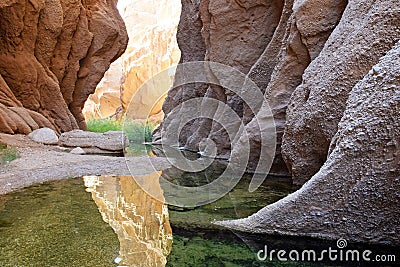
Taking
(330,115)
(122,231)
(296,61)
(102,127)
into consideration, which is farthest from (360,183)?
(102,127)

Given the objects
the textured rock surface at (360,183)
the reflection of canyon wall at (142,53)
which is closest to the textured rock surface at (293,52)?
the textured rock surface at (360,183)

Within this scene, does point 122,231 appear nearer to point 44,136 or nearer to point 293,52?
point 293,52

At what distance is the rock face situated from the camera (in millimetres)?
10109

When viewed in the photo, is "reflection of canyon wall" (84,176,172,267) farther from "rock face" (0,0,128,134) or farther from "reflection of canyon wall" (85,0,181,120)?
"reflection of canyon wall" (85,0,181,120)

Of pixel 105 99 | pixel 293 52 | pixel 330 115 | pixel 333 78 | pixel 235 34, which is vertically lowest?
pixel 105 99

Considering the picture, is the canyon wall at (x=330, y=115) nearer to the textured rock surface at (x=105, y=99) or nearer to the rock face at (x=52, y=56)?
the rock face at (x=52, y=56)

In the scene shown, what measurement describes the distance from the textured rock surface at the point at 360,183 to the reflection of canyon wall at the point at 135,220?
0.66 meters

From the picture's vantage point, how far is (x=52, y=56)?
40.7ft

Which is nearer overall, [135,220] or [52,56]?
[135,220]

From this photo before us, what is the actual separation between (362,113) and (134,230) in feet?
5.84

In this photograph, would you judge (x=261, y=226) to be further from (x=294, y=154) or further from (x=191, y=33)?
(x=191, y=33)

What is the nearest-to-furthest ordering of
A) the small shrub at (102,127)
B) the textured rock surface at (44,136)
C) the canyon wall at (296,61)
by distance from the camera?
the canyon wall at (296,61), the textured rock surface at (44,136), the small shrub at (102,127)

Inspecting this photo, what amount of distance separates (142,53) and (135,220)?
28894 mm

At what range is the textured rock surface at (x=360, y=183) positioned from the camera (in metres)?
2.31
